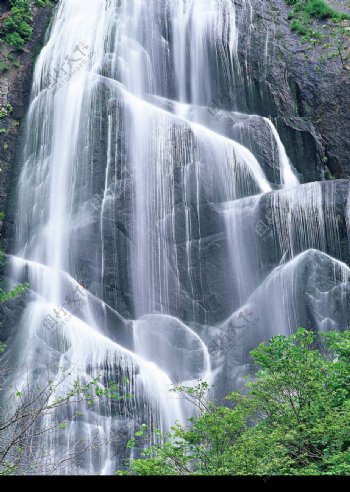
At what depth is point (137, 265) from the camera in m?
16.8

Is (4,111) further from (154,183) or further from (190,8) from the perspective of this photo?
(190,8)

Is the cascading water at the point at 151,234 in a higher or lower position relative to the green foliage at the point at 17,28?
lower

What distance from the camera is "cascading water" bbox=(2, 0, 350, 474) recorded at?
14.2m

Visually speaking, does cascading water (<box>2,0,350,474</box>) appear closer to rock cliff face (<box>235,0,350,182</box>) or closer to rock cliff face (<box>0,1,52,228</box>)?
rock cliff face (<box>0,1,52,228</box>)

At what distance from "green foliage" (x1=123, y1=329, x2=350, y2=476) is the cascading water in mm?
4545

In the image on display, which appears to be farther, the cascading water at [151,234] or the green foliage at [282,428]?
the cascading water at [151,234]

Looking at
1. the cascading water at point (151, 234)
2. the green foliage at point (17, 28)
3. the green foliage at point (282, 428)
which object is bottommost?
the green foliage at point (282, 428)

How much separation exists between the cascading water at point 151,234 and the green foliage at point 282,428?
4545mm

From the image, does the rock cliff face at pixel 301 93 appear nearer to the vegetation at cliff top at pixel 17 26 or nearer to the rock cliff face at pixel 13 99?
the rock cliff face at pixel 13 99

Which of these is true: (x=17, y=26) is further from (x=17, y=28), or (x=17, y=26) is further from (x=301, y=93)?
(x=301, y=93)

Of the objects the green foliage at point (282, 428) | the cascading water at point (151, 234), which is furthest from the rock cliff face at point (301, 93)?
the green foliage at point (282, 428)

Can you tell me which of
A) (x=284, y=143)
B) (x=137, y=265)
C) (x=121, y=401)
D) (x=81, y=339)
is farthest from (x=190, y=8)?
(x=121, y=401)

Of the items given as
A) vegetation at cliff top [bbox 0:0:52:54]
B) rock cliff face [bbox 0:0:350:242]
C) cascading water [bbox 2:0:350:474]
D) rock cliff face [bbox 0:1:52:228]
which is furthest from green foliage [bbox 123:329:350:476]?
vegetation at cliff top [bbox 0:0:52:54]

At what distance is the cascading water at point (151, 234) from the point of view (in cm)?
1422
